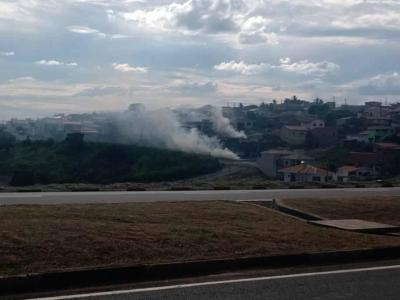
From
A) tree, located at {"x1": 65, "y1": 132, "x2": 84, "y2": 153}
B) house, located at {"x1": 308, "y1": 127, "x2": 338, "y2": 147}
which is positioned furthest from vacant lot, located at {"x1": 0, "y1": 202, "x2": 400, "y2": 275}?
house, located at {"x1": 308, "y1": 127, "x2": 338, "y2": 147}

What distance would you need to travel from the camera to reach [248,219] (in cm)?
1242

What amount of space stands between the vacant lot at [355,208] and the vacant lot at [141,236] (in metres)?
2.10

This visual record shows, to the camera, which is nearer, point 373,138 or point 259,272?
point 259,272

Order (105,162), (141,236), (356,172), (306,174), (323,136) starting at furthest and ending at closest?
(323,136) < (105,162) < (356,172) < (306,174) < (141,236)

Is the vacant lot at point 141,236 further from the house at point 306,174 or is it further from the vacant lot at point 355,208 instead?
the house at point 306,174

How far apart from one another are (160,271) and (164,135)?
3521 inches

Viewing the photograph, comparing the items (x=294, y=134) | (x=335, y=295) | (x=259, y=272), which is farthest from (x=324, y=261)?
(x=294, y=134)

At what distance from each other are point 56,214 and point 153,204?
11.4 feet

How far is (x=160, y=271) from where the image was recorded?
789 cm

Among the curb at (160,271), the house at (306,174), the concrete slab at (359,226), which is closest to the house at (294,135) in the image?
the house at (306,174)

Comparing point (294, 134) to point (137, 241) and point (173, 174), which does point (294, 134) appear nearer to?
point (173, 174)

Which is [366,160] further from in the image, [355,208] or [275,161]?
[355,208]

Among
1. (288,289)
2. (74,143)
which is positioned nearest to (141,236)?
(288,289)

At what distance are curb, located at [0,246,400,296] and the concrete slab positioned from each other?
7.24 feet
